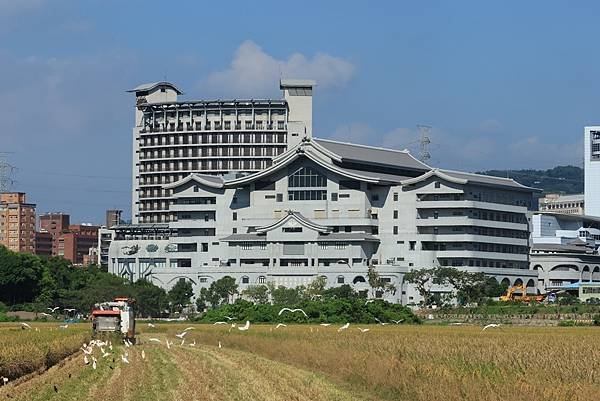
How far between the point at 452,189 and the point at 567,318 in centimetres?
4333

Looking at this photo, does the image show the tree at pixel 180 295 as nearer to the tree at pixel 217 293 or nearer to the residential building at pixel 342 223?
the tree at pixel 217 293

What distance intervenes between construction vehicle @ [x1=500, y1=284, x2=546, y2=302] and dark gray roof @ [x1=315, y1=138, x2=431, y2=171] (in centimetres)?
2164

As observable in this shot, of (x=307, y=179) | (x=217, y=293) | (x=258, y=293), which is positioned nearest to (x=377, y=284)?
(x=258, y=293)

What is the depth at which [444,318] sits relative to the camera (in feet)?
411

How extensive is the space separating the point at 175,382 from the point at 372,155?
446ft

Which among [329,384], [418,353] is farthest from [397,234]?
[329,384]

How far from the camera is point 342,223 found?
6481 inches

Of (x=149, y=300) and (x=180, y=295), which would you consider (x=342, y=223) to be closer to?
(x=180, y=295)

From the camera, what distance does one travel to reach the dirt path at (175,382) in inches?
1436

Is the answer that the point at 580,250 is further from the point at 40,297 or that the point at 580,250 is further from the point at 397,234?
the point at 40,297

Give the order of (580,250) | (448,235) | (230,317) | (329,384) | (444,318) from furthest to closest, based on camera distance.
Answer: (580,250)
(448,235)
(444,318)
(230,317)
(329,384)

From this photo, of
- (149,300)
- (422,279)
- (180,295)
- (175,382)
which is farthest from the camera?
(422,279)

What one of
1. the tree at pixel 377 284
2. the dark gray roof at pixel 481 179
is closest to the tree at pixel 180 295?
the tree at pixel 377 284

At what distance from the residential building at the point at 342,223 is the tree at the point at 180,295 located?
Result: 7.13 m
